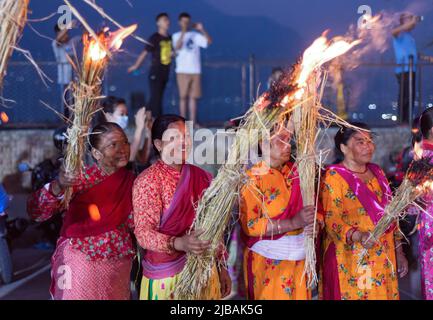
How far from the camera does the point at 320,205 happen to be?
396 centimetres

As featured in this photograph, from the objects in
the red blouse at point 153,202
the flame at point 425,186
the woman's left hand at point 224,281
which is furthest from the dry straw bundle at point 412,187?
the red blouse at point 153,202

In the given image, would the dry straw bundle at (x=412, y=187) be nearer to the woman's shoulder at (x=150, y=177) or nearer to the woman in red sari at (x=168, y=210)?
the woman in red sari at (x=168, y=210)

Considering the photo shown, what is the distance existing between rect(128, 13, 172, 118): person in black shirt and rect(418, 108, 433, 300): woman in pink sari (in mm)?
4488

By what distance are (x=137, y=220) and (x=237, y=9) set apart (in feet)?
39.0

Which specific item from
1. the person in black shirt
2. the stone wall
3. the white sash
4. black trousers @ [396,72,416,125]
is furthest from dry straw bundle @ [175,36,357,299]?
black trousers @ [396,72,416,125]

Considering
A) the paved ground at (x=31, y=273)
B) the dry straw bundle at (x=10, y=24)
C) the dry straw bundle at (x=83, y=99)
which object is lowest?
the paved ground at (x=31, y=273)

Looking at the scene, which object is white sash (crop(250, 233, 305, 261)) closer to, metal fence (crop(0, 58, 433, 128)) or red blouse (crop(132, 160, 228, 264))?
red blouse (crop(132, 160, 228, 264))

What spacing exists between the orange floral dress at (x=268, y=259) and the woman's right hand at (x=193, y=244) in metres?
0.60

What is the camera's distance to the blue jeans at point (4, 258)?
5.90m

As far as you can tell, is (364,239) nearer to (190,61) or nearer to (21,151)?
(190,61)

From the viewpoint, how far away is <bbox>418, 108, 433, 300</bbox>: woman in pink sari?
400 cm

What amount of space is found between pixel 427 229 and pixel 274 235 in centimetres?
95

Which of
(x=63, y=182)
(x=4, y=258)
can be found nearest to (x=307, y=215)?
(x=63, y=182)

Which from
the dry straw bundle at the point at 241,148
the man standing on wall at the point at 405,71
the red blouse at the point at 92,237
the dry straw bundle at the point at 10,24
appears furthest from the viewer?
the man standing on wall at the point at 405,71
